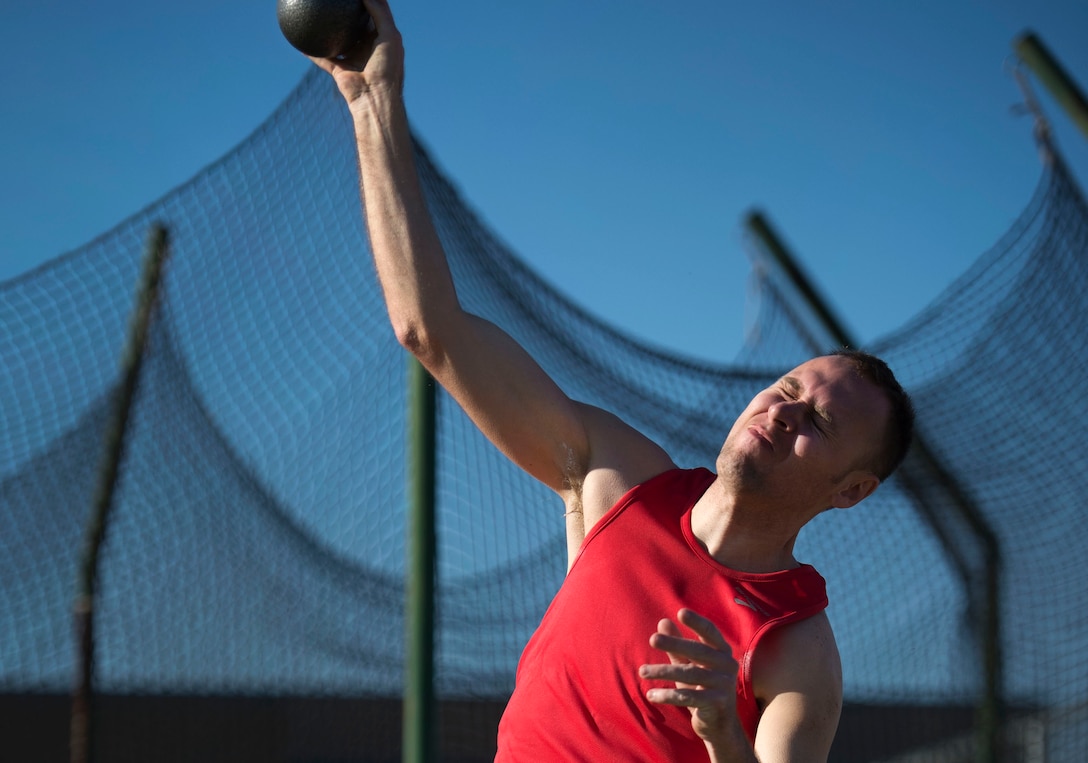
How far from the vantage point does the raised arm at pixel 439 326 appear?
2160 mm

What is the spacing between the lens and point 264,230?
13.6ft

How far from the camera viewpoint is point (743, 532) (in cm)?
217

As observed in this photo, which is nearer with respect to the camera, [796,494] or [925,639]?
[796,494]

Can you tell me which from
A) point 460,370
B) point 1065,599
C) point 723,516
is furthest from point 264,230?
point 1065,599

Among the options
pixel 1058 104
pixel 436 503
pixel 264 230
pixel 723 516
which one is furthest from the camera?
pixel 1058 104

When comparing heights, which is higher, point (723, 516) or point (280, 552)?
point (280, 552)

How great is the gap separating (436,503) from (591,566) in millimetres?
1764

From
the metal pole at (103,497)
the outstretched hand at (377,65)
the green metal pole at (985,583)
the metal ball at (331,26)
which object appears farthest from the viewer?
the green metal pole at (985,583)

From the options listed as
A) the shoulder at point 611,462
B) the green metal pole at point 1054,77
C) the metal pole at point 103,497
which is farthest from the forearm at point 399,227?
the green metal pole at point 1054,77

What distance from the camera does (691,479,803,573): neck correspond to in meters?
2.16

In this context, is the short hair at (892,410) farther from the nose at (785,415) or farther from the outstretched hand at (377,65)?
the outstretched hand at (377,65)

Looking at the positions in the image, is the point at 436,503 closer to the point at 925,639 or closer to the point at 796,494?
the point at 796,494

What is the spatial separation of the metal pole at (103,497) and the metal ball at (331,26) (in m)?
1.70

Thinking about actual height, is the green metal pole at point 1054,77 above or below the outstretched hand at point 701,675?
above
